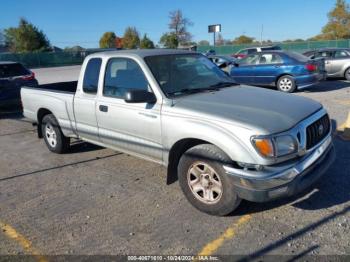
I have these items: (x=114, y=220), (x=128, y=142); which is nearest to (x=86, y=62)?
(x=128, y=142)

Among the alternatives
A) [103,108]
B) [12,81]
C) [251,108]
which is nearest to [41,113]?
[103,108]

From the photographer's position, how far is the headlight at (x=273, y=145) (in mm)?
3342

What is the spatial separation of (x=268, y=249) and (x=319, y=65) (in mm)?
10532

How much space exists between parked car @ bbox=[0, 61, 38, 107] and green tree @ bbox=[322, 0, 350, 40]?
199 ft

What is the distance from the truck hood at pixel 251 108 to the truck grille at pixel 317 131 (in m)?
0.14

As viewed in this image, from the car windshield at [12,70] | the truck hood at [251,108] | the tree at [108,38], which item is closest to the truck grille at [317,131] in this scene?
the truck hood at [251,108]

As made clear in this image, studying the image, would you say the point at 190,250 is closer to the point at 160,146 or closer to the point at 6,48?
the point at 160,146

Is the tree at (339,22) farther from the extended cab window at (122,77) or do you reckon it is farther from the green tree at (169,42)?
the extended cab window at (122,77)

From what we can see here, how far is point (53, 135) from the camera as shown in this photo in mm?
6414

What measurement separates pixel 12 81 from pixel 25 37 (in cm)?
5444

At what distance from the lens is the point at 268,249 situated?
328 cm

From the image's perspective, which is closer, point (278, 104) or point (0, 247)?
point (0, 247)

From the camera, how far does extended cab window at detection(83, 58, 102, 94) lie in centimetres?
517

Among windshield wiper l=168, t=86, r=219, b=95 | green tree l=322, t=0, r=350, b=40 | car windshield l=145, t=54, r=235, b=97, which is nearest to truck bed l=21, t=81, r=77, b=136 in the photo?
car windshield l=145, t=54, r=235, b=97
